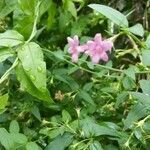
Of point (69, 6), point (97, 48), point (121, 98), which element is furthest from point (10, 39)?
point (69, 6)

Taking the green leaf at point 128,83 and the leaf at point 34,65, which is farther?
the green leaf at point 128,83

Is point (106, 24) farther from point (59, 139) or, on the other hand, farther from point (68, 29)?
point (59, 139)

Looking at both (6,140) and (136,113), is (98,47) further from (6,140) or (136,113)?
(6,140)

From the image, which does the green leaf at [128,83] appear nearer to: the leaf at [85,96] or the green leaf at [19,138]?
the leaf at [85,96]

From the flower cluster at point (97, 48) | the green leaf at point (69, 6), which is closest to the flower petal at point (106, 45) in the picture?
the flower cluster at point (97, 48)

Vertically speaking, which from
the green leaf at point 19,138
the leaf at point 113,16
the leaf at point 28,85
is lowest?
the green leaf at point 19,138

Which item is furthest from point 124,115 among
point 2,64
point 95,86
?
point 2,64

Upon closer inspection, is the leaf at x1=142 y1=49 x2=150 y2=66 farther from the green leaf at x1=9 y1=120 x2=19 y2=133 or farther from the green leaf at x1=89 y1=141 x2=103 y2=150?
the green leaf at x1=9 y1=120 x2=19 y2=133

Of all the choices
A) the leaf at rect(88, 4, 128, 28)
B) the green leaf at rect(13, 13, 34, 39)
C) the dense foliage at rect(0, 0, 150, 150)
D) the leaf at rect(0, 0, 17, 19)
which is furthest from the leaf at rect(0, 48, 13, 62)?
the leaf at rect(0, 0, 17, 19)
